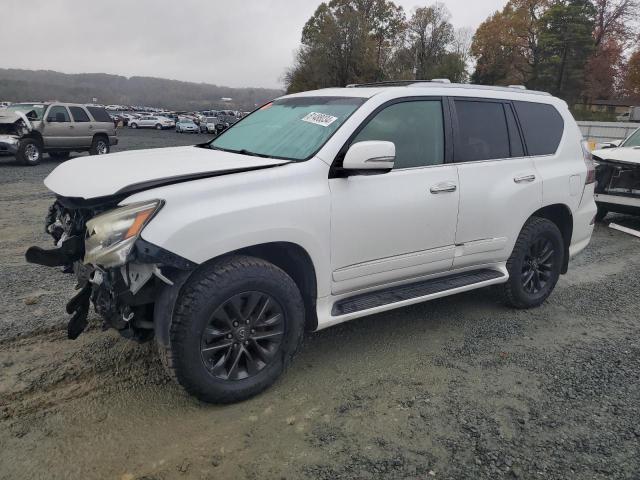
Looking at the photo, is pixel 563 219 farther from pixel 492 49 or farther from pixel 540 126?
pixel 492 49

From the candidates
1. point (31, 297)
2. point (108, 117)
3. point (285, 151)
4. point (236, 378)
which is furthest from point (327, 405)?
point (108, 117)

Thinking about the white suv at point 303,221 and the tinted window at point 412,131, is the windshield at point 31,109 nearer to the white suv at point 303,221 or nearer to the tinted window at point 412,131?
the white suv at point 303,221

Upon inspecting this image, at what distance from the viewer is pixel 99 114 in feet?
52.5

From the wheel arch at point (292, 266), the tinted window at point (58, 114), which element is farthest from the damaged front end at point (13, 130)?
the wheel arch at point (292, 266)

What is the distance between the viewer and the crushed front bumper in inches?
520

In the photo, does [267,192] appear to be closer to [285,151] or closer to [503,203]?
[285,151]

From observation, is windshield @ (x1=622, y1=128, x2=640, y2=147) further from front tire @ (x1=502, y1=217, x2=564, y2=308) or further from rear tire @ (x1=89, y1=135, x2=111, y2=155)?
rear tire @ (x1=89, y1=135, x2=111, y2=155)

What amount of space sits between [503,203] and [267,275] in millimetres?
2101

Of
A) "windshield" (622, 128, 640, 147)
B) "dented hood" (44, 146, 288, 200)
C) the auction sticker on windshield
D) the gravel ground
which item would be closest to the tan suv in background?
the gravel ground

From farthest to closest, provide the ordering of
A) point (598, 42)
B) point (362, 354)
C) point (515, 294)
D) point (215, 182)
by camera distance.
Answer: point (598, 42)
point (515, 294)
point (362, 354)
point (215, 182)

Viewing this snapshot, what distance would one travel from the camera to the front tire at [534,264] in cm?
418

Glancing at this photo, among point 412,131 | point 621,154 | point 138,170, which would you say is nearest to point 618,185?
point 621,154

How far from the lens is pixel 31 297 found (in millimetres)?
4312

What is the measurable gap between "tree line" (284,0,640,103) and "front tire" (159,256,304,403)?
45.8 meters
